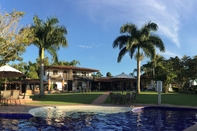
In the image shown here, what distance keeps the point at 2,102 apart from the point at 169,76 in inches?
1101

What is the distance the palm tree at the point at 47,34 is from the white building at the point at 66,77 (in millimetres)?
20460

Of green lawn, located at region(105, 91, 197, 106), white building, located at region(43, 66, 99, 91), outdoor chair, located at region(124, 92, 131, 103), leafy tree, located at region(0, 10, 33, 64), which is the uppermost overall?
leafy tree, located at region(0, 10, 33, 64)

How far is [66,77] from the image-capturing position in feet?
147

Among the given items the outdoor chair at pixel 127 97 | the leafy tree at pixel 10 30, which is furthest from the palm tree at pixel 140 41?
the leafy tree at pixel 10 30

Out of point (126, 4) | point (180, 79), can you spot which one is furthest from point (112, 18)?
point (180, 79)

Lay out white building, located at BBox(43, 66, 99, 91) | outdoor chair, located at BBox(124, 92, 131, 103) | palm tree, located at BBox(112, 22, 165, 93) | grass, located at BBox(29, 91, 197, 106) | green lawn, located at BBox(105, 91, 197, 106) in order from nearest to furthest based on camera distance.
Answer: outdoor chair, located at BBox(124, 92, 131, 103)
grass, located at BBox(29, 91, 197, 106)
green lawn, located at BBox(105, 91, 197, 106)
palm tree, located at BBox(112, 22, 165, 93)
white building, located at BBox(43, 66, 99, 91)

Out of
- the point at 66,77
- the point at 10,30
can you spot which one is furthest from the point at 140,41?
the point at 66,77

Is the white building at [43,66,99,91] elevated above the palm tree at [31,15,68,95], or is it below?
below

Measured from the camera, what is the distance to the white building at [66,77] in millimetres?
43156

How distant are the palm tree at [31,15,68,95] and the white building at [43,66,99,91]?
20.5 metres

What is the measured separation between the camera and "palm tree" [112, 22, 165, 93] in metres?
25.8

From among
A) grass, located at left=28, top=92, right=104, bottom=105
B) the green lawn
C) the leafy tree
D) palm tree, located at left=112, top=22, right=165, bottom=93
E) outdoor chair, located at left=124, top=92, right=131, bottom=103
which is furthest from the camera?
palm tree, located at left=112, top=22, right=165, bottom=93

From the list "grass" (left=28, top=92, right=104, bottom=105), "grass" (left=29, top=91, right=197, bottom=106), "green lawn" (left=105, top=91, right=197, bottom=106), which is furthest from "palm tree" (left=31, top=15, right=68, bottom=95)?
"green lawn" (left=105, top=91, right=197, bottom=106)

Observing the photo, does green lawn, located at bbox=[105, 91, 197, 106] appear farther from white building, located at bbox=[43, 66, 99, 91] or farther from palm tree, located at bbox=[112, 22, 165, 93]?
white building, located at bbox=[43, 66, 99, 91]
